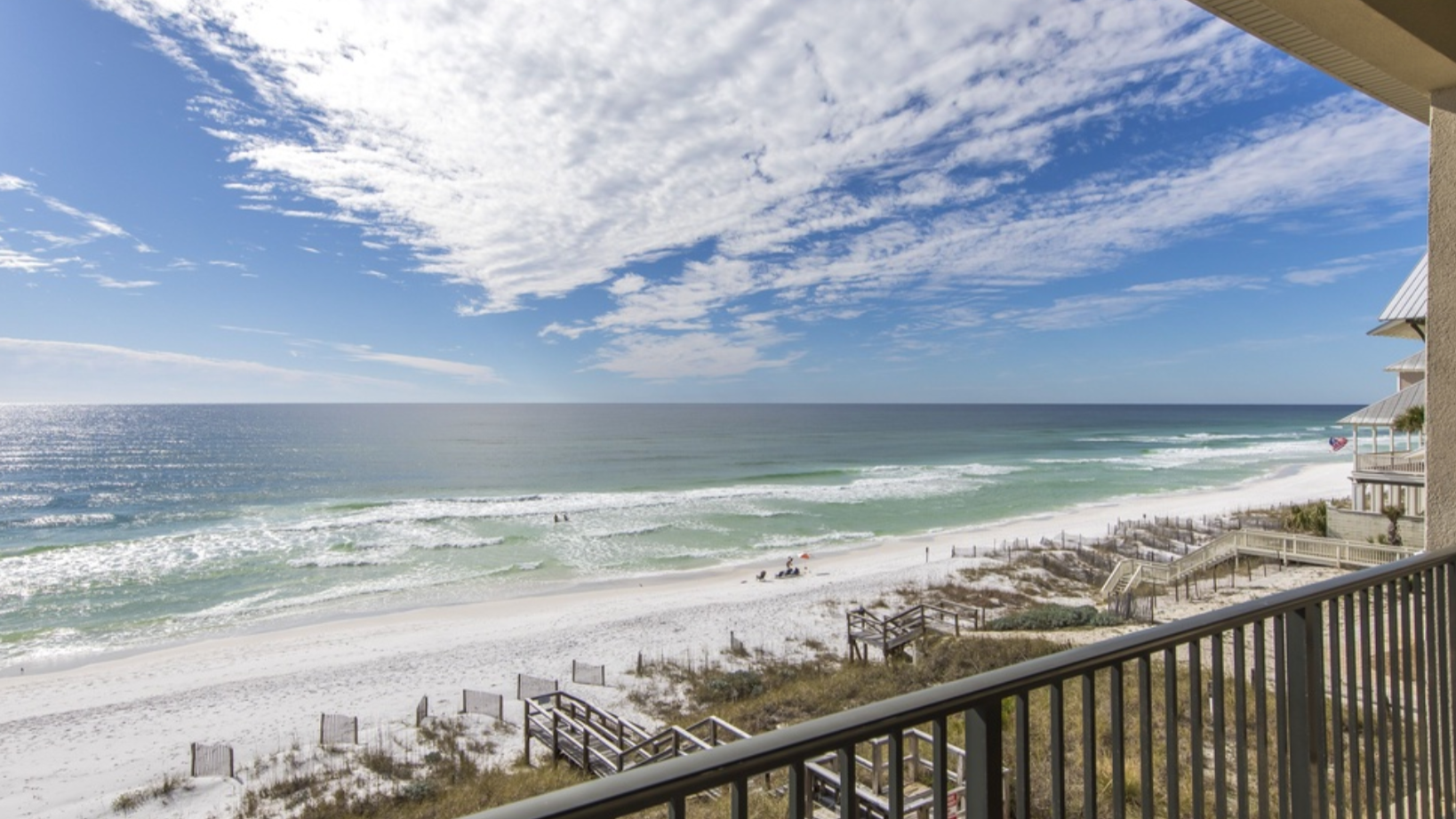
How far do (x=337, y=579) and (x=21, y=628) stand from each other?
7.49 metres

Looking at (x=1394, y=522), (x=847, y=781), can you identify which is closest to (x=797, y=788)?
(x=847, y=781)

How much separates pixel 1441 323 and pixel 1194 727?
272 centimetres

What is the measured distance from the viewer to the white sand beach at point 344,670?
1162cm

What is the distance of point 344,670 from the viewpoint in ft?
51.2

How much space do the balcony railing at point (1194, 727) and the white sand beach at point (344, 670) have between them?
11454 mm

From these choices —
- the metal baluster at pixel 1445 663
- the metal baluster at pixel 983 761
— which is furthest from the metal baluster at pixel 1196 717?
the metal baluster at pixel 1445 663

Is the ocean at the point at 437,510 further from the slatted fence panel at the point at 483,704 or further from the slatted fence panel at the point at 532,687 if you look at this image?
the slatted fence panel at the point at 483,704

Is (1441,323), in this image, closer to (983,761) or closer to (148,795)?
(983,761)

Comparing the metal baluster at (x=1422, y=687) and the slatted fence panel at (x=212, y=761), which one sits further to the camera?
the slatted fence panel at (x=212, y=761)

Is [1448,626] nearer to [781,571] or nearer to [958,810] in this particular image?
[958,810]

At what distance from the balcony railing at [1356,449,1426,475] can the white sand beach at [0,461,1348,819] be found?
3392 mm

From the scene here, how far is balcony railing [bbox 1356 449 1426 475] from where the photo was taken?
16.3 m

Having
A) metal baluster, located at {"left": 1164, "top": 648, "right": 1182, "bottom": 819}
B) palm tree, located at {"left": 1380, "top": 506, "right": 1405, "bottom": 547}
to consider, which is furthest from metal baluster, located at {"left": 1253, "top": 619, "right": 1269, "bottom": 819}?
palm tree, located at {"left": 1380, "top": 506, "right": 1405, "bottom": 547}

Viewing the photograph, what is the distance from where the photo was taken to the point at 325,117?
3409 cm
